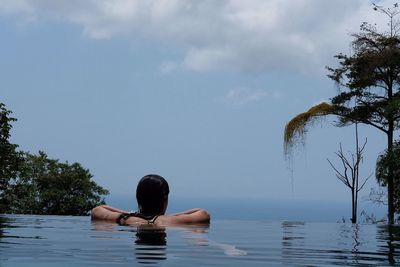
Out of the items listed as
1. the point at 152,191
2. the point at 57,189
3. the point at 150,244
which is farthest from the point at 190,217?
the point at 57,189

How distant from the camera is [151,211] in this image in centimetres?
917

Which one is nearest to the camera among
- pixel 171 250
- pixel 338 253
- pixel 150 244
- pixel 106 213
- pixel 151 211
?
pixel 171 250

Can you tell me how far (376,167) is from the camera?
95.8 feet

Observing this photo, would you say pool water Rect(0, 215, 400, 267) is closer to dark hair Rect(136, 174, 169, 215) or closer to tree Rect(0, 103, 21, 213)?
dark hair Rect(136, 174, 169, 215)

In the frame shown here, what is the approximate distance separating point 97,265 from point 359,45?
2667 cm

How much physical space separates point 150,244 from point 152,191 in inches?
39.3

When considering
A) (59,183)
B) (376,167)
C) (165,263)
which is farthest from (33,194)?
(165,263)

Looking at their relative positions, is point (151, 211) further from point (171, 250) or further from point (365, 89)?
point (365, 89)

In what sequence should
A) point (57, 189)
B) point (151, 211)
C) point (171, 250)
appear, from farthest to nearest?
point (57, 189), point (151, 211), point (171, 250)

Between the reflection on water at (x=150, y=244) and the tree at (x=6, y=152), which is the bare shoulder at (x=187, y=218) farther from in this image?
the tree at (x=6, y=152)

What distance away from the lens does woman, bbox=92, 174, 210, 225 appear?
8.53 m

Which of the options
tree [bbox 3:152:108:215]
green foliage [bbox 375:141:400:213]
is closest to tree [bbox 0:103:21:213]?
tree [bbox 3:152:108:215]

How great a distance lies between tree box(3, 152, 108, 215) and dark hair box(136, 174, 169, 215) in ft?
98.5

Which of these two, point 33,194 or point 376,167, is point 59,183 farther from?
point 376,167
